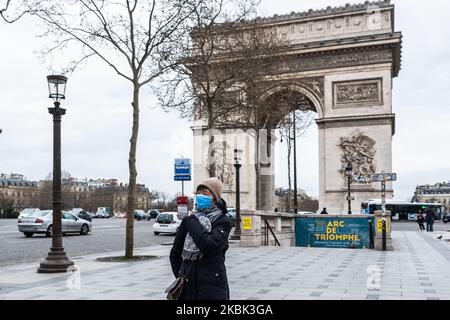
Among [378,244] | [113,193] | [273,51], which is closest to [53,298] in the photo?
[378,244]

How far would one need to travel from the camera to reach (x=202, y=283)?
481 cm

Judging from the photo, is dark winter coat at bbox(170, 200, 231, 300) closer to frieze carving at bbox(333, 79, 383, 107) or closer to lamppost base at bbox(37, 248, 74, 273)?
lamppost base at bbox(37, 248, 74, 273)

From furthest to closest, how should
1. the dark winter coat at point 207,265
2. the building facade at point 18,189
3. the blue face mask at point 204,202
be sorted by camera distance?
the building facade at point 18,189 → the blue face mask at point 204,202 → the dark winter coat at point 207,265

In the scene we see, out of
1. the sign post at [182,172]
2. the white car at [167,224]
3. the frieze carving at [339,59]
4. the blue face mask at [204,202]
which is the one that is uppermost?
the frieze carving at [339,59]

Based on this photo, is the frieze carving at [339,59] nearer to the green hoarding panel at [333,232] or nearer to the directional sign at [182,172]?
the green hoarding panel at [333,232]

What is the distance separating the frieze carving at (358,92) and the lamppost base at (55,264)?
100 feet

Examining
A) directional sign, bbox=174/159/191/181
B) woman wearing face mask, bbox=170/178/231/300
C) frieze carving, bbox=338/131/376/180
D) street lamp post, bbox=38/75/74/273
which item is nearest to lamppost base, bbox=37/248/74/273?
street lamp post, bbox=38/75/74/273

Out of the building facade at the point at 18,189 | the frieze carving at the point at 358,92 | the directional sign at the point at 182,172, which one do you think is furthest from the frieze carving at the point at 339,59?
the building facade at the point at 18,189

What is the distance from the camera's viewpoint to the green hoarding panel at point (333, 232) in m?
21.4

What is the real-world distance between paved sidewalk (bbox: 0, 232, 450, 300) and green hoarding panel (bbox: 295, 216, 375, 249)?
489 centimetres

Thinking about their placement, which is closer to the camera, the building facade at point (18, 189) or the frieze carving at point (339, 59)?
the frieze carving at point (339, 59)

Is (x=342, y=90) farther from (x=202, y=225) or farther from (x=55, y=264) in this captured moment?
(x=202, y=225)

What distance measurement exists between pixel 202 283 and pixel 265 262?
1008 cm
